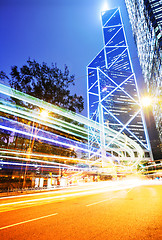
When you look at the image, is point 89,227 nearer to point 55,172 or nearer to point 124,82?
point 55,172

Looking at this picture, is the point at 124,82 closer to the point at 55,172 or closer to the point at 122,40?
the point at 122,40

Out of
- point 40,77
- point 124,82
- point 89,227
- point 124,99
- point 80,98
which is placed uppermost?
point 124,82

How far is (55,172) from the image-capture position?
2916cm

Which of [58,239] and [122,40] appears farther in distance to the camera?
[122,40]

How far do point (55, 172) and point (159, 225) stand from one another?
2711 cm

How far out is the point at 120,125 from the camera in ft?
353

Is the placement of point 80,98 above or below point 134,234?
above

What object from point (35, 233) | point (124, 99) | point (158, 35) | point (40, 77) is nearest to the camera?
point (35, 233)

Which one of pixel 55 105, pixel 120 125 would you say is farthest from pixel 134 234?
pixel 120 125

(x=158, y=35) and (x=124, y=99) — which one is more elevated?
(x=124, y=99)

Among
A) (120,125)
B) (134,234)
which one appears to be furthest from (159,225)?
(120,125)

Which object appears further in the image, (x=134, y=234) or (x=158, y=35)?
(x=158, y=35)

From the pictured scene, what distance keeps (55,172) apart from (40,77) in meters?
18.4

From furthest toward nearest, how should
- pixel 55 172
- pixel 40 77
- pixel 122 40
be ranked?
pixel 122 40 < pixel 55 172 < pixel 40 77
